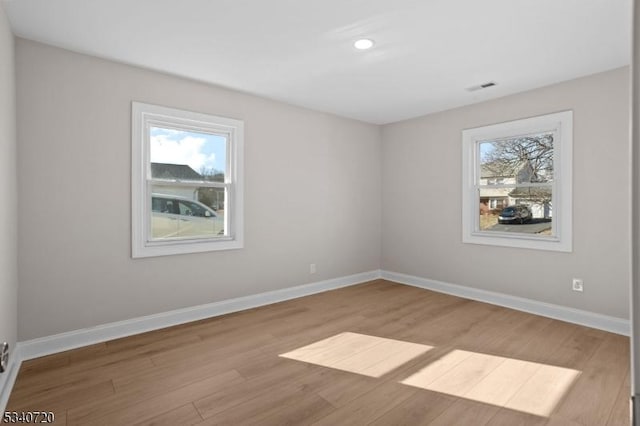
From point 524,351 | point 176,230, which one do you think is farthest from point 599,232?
point 176,230

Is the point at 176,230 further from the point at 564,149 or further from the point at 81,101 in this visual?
the point at 564,149

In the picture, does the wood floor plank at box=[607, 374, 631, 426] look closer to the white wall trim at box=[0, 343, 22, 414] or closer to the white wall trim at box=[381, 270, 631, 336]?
the white wall trim at box=[381, 270, 631, 336]

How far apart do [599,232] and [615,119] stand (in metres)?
1.09

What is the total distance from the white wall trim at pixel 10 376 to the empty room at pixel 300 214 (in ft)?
0.10

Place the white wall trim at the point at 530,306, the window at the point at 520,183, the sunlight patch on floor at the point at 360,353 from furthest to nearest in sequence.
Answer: the window at the point at 520,183
the white wall trim at the point at 530,306
the sunlight patch on floor at the point at 360,353

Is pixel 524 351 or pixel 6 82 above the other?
pixel 6 82

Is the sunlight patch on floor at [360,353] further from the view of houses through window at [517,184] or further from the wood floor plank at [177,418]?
the view of houses through window at [517,184]

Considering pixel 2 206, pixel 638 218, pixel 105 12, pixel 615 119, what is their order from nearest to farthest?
pixel 638 218
pixel 2 206
pixel 105 12
pixel 615 119

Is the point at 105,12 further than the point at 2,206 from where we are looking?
Yes

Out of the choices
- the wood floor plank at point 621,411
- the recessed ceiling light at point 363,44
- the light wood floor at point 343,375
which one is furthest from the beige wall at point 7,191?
the wood floor plank at point 621,411

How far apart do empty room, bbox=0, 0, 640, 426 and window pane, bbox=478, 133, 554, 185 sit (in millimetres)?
23

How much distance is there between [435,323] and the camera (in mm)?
3527

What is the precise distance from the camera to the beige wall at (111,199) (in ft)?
9.11

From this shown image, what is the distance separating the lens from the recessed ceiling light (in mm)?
2775
